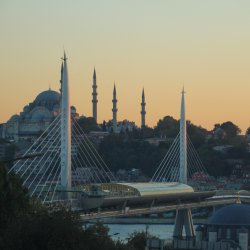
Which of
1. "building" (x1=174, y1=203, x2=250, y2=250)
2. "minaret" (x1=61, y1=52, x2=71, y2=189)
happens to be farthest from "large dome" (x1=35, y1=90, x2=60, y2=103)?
"building" (x1=174, y1=203, x2=250, y2=250)

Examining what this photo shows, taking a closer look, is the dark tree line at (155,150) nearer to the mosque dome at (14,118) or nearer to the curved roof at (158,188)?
the mosque dome at (14,118)

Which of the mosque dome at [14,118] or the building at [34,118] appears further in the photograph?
the mosque dome at [14,118]

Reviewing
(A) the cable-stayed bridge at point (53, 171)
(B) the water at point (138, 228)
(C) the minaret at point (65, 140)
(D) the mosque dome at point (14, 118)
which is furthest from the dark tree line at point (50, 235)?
(D) the mosque dome at point (14, 118)

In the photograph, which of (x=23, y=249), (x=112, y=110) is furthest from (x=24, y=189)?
(x=112, y=110)

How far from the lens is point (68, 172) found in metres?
50.2

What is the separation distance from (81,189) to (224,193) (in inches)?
878

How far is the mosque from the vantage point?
396 ft

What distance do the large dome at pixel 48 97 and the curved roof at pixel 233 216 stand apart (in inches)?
3228

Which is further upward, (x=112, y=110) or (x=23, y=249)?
(x=112, y=110)

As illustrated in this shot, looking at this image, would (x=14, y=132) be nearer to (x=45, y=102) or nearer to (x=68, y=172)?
(x=45, y=102)

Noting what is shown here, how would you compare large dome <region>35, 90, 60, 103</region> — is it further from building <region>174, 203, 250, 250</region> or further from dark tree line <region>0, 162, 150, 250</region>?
dark tree line <region>0, 162, 150, 250</region>

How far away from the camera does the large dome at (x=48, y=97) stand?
123 m

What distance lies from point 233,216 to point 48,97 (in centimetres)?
8395

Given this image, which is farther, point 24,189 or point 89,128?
point 89,128
